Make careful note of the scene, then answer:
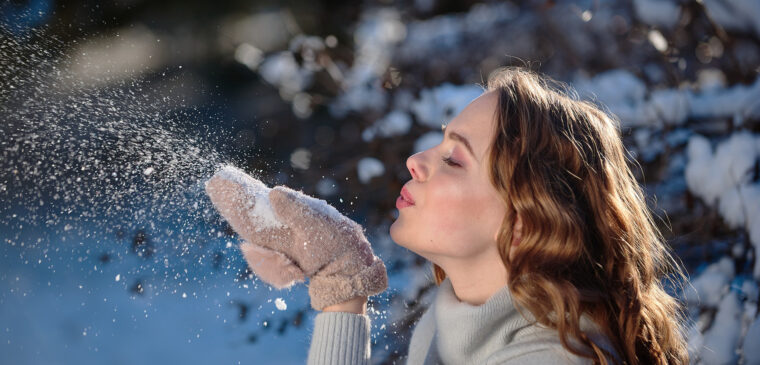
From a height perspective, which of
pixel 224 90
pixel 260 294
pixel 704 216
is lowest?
pixel 260 294

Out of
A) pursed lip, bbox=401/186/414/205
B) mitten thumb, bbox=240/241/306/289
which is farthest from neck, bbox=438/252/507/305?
mitten thumb, bbox=240/241/306/289

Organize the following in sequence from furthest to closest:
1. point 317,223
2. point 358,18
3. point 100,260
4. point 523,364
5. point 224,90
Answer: point 358,18
point 224,90
point 100,260
point 317,223
point 523,364

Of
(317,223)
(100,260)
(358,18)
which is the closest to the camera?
(317,223)

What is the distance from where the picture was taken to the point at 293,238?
1013mm

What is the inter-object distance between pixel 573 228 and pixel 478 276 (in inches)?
7.2

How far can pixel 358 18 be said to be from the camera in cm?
167

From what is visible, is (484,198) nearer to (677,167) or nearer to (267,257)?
(267,257)

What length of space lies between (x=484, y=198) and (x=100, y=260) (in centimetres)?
98

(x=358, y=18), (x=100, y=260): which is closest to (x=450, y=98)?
(x=358, y=18)

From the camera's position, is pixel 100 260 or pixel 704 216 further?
pixel 704 216

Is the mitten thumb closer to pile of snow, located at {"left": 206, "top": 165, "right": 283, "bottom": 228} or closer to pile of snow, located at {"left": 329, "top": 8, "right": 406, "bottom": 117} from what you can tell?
pile of snow, located at {"left": 206, "top": 165, "right": 283, "bottom": 228}

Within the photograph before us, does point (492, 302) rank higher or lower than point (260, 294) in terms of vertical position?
higher

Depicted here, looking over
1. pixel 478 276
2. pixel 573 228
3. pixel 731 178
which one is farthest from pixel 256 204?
pixel 731 178

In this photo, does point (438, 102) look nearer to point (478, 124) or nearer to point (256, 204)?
point (478, 124)
